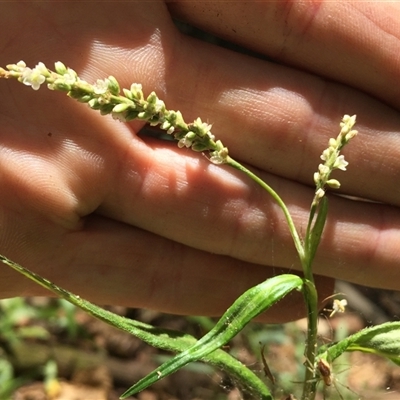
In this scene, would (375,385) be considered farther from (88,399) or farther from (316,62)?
(316,62)

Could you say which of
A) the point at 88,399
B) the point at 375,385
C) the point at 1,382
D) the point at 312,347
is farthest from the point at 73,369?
the point at 312,347

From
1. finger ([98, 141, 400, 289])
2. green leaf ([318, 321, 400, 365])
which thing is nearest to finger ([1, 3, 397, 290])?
finger ([98, 141, 400, 289])

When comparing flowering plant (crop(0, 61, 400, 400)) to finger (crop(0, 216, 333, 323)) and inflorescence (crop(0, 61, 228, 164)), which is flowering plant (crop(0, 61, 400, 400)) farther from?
finger (crop(0, 216, 333, 323))

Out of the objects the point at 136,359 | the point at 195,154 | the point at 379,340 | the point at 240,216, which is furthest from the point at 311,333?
the point at 136,359

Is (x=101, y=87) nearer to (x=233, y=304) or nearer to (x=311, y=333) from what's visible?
(x=233, y=304)

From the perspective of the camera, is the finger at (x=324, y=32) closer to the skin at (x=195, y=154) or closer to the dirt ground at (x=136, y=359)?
the skin at (x=195, y=154)

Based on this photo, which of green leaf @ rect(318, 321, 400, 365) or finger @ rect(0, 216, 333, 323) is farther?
finger @ rect(0, 216, 333, 323)

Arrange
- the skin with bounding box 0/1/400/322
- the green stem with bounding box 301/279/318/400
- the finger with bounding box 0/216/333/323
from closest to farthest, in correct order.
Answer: the green stem with bounding box 301/279/318/400 → the skin with bounding box 0/1/400/322 → the finger with bounding box 0/216/333/323
